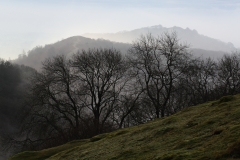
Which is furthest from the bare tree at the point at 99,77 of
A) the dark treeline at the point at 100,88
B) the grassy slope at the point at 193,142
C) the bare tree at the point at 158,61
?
the grassy slope at the point at 193,142

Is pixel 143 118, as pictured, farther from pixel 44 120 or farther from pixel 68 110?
pixel 44 120

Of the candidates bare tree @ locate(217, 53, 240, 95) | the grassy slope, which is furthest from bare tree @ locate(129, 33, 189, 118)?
the grassy slope

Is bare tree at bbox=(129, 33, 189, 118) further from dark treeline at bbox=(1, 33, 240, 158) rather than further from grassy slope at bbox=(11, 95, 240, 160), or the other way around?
grassy slope at bbox=(11, 95, 240, 160)

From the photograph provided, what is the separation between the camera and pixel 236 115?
13.8 metres

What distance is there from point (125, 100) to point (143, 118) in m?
5.19

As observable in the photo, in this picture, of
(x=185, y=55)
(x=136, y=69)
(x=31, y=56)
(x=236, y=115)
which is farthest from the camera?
(x=31, y=56)

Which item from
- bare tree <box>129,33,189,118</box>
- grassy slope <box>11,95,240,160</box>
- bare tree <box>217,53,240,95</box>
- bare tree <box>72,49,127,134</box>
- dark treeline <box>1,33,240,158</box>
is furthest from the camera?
bare tree <box>217,53,240,95</box>

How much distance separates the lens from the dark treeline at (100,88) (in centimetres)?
4666

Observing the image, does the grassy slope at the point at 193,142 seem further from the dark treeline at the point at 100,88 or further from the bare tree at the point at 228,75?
the bare tree at the point at 228,75

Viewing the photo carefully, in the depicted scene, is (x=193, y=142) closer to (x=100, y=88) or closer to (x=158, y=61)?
(x=158, y=61)

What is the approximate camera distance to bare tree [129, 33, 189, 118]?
47.1 meters

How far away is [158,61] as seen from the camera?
49.0m

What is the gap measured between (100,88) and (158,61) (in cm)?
1070

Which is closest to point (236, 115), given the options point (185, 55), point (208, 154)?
point (208, 154)
